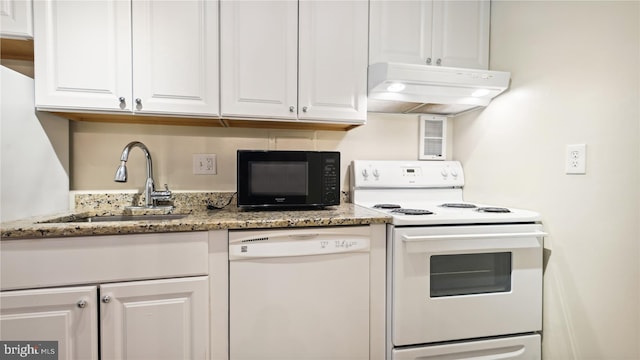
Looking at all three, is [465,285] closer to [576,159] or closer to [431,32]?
[576,159]

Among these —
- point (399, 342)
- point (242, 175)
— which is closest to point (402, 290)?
point (399, 342)

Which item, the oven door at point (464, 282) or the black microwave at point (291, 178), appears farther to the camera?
the black microwave at point (291, 178)

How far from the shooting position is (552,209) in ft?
4.34

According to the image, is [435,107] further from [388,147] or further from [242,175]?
[242,175]

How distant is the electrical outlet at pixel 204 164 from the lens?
1.67 metres

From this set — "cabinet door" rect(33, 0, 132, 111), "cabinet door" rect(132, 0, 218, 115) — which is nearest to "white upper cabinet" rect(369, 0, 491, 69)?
"cabinet door" rect(132, 0, 218, 115)

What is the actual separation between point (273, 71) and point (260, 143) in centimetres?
44

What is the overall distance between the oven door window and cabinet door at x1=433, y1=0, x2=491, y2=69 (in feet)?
3.34

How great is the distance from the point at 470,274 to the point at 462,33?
126 centimetres

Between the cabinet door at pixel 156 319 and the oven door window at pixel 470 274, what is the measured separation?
0.95 m

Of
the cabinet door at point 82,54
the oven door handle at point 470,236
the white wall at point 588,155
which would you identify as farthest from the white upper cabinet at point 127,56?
the white wall at point 588,155

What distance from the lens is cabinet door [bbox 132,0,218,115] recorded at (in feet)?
4.34

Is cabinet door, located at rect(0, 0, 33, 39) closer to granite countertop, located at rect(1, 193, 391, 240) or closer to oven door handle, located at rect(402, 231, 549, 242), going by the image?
granite countertop, located at rect(1, 193, 391, 240)

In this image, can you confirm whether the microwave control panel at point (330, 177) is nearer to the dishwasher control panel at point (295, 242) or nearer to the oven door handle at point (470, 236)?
the dishwasher control panel at point (295, 242)
